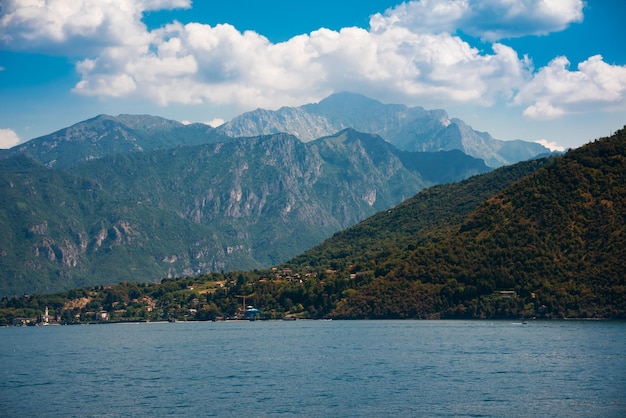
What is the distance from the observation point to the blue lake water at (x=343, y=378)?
3868 inches

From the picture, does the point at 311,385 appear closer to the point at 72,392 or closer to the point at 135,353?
the point at 72,392

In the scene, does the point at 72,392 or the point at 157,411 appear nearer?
the point at 157,411

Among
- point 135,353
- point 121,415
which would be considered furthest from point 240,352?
point 121,415

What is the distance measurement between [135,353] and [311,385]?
7150cm

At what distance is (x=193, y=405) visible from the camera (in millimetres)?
103125

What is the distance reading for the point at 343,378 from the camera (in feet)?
399

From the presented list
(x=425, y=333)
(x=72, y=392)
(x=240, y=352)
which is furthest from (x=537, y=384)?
(x=425, y=333)

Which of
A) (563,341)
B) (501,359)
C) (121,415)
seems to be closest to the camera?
(121,415)

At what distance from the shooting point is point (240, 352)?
167375 mm

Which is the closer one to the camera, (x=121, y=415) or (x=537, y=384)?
(x=121, y=415)

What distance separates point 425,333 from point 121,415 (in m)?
107

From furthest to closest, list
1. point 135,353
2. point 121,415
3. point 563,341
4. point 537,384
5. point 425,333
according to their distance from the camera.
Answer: point 425,333 < point 135,353 < point 563,341 < point 537,384 < point 121,415

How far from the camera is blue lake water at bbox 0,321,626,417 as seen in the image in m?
98.2

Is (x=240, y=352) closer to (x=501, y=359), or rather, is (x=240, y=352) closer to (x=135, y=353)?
(x=135, y=353)
